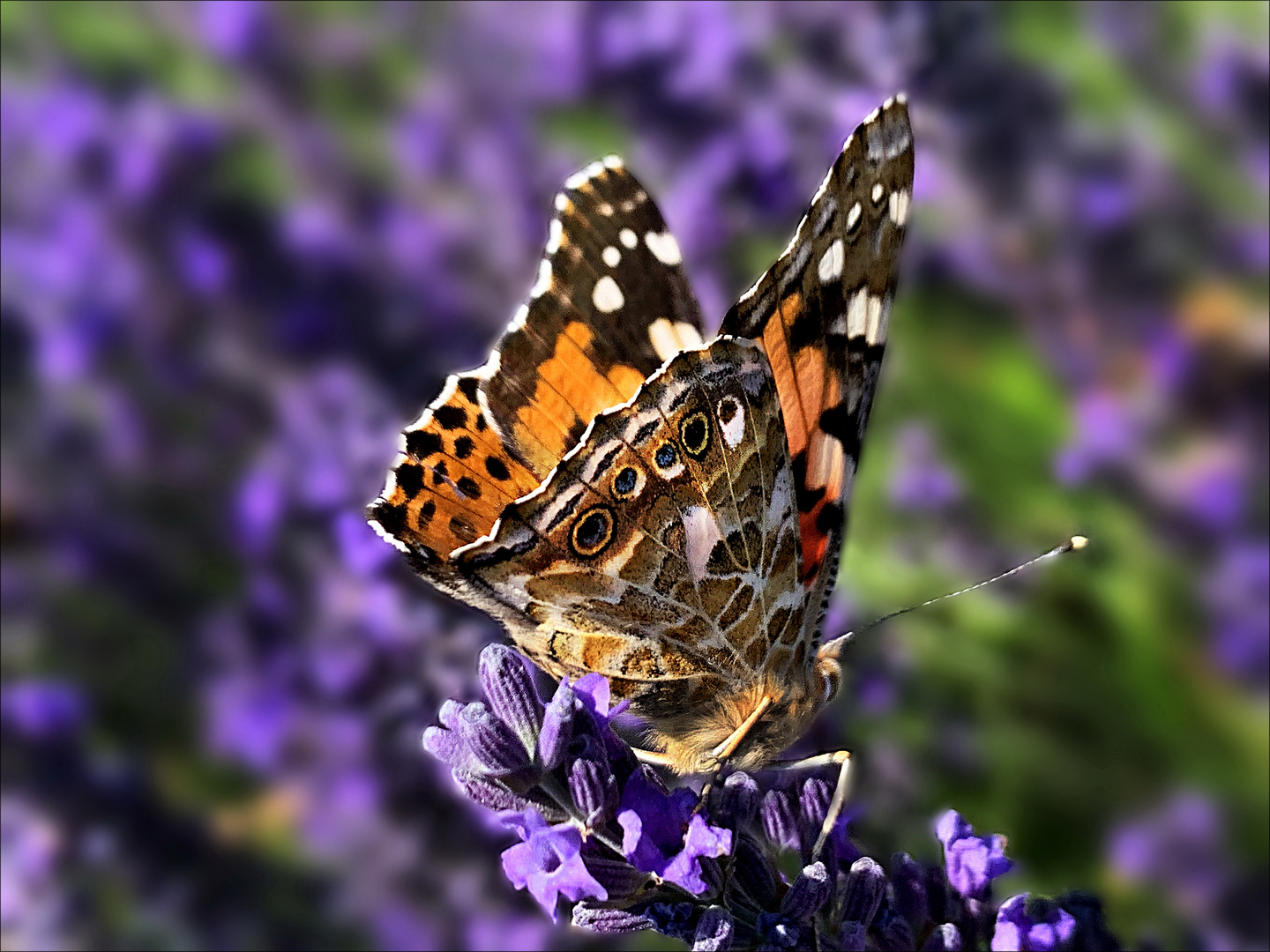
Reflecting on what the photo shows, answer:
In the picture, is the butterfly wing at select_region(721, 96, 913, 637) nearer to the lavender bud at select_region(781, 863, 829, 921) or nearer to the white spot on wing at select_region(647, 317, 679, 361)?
the white spot on wing at select_region(647, 317, 679, 361)

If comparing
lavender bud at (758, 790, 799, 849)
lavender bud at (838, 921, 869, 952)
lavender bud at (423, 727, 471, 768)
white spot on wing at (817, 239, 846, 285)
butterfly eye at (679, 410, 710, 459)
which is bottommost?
lavender bud at (838, 921, 869, 952)

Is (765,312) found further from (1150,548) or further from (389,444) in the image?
(1150,548)

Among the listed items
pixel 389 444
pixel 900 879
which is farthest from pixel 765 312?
pixel 389 444

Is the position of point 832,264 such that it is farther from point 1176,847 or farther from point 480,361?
point 1176,847

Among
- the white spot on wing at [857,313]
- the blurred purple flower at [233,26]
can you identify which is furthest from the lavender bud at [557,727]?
the blurred purple flower at [233,26]

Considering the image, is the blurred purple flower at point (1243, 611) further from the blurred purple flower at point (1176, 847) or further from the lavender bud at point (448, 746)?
the lavender bud at point (448, 746)

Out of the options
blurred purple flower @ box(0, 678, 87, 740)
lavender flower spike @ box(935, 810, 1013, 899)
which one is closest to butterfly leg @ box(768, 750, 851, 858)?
lavender flower spike @ box(935, 810, 1013, 899)
